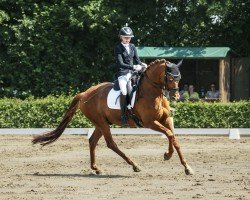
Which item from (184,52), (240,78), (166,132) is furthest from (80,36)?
(166,132)

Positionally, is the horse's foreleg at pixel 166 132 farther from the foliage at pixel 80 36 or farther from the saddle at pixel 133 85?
the foliage at pixel 80 36

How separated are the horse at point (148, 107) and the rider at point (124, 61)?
22cm

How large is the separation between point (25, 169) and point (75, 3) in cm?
1687

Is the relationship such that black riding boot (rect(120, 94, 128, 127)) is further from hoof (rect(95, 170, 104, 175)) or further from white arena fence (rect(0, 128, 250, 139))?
white arena fence (rect(0, 128, 250, 139))

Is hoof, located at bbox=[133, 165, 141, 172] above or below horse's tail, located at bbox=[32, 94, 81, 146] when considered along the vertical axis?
below

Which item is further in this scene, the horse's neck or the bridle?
the horse's neck

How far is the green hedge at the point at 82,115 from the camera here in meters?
24.5

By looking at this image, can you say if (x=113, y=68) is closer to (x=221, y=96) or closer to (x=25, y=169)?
(x=221, y=96)

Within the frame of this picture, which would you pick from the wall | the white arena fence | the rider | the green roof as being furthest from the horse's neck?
the wall

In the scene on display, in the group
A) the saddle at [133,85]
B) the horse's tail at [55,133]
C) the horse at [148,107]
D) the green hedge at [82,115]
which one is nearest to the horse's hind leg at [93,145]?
the horse at [148,107]

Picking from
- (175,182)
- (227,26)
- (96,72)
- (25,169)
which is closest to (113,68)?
(96,72)

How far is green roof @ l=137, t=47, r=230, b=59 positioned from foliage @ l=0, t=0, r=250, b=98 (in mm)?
1396

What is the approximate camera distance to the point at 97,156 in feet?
54.5

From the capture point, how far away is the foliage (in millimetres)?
30359
